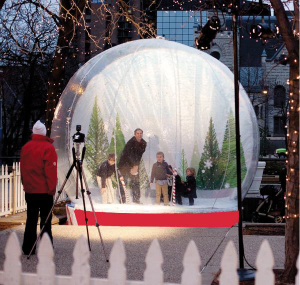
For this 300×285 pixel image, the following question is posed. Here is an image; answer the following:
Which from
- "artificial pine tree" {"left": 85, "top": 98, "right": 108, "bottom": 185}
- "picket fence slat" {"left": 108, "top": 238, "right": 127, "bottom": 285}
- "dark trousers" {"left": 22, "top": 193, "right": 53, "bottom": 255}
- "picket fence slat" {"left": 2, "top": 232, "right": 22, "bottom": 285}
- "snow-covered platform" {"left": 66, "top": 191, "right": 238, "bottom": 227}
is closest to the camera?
"picket fence slat" {"left": 108, "top": 238, "right": 127, "bottom": 285}

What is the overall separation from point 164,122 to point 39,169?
4305 millimetres

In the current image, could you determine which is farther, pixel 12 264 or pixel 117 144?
pixel 117 144

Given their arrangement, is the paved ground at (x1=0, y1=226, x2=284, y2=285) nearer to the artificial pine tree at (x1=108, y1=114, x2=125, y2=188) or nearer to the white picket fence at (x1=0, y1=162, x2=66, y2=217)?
the artificial pine tree at (x1=108, y1=114, x2=125, y2=188)

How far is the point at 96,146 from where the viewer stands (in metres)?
12.6

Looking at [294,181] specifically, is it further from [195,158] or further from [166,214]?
[195,158]

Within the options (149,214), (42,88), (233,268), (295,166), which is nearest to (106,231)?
(149,214)

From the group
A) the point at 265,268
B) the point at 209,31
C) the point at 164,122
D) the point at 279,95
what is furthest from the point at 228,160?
the point at 279,95

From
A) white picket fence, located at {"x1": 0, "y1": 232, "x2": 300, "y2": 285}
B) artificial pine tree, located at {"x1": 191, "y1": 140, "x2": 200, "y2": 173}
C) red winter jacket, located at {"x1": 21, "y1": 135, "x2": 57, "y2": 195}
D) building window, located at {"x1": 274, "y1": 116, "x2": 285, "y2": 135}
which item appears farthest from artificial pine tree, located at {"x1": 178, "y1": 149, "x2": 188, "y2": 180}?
building window, located at {"x1": 274, "y1": 116, "x2": 285, "y2": 135}

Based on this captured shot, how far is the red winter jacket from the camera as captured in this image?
8617 mm

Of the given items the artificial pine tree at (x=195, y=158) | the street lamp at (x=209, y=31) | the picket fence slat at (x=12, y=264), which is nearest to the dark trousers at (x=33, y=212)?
the street lamp at (x=209, y=31)

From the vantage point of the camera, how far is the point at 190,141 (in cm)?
1243

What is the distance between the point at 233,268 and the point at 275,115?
2305 inches

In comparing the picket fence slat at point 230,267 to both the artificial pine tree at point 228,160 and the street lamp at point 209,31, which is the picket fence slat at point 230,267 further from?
the artificial pine tree at point 228,160

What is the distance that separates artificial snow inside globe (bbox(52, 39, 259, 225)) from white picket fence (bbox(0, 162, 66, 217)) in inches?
68.1
